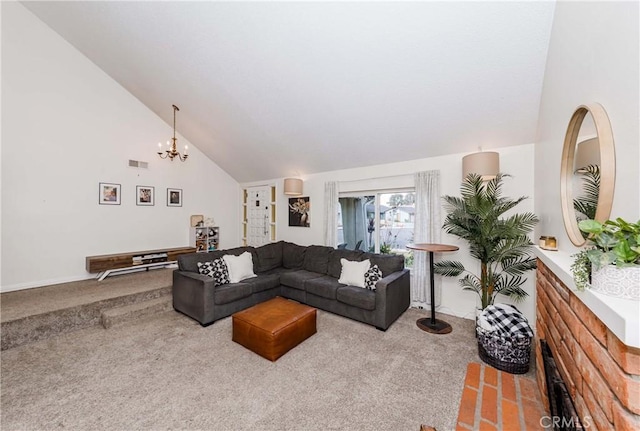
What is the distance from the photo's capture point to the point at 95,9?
3.11 m

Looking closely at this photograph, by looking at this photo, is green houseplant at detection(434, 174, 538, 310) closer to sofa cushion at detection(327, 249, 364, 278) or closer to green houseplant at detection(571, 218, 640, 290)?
sofa cushion at detection(327, 249, 364, 278)

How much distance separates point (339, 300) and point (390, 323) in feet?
2.30

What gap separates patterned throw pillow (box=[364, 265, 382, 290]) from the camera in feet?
10.9

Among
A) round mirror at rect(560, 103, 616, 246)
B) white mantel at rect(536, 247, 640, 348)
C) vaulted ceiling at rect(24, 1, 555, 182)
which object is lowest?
white mantel at rect(536, 247, 640, 348)

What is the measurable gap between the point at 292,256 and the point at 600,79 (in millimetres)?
4218

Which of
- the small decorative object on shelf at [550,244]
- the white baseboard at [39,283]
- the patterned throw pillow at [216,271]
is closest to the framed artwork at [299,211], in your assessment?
the patterned throw pillow at [216,271]

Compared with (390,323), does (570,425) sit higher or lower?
higher

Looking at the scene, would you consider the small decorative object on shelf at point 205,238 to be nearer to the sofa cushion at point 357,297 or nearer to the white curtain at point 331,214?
the white curtain at point 331,214

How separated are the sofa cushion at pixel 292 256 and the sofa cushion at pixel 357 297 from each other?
4.49 ft

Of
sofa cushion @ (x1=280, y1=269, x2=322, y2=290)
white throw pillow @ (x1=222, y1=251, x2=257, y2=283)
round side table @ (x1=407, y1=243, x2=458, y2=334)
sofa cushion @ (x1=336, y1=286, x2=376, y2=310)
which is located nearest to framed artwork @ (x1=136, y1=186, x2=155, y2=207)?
white throw pillow @ (x1=222, y1=251, x2=257, y2=283)

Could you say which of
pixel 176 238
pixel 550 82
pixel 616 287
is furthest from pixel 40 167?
pixel 550 82

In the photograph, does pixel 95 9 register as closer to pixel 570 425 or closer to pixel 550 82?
pixel 550 82

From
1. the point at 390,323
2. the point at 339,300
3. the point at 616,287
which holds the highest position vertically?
the point at 616,287

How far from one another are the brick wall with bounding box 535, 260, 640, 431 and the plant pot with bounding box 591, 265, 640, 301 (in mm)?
147
